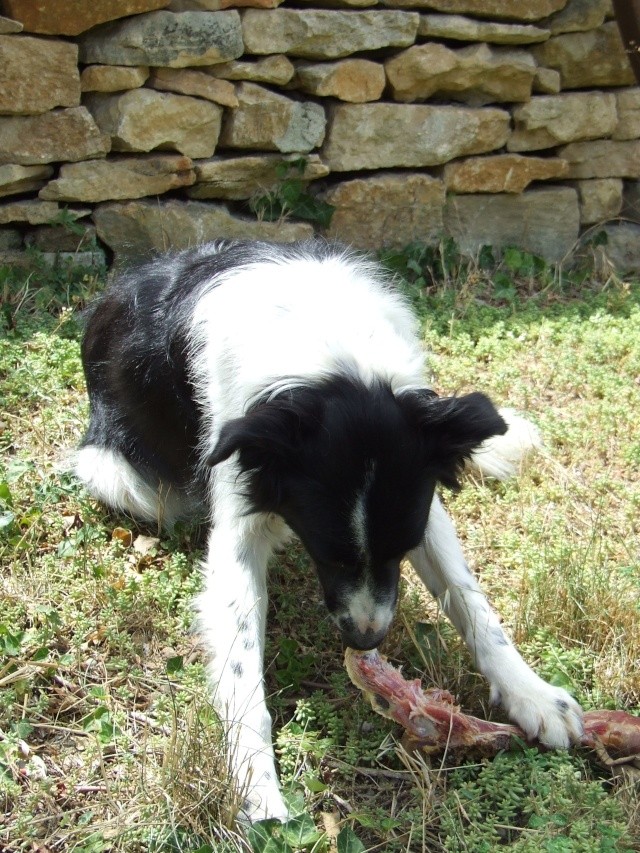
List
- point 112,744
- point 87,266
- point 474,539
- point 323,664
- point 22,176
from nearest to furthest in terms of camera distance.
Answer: point 112,744, point 323,664, point 474,539, point 22,176, point 87,266

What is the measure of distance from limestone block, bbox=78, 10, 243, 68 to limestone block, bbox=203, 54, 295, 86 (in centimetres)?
14

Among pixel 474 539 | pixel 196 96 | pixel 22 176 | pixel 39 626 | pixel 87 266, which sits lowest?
pixel 39 626

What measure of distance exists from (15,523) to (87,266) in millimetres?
2310

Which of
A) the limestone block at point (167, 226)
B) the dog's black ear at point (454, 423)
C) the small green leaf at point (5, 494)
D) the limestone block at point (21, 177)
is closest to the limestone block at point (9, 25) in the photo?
the limestone block at point (21, 177)

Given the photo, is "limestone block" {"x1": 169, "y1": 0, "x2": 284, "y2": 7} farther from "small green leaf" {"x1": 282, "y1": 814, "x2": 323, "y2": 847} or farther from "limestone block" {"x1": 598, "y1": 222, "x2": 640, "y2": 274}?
"small green leaf" {"x1": 282, "y1": 814, "x2": 323, "y2": 847}

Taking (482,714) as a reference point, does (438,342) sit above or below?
above

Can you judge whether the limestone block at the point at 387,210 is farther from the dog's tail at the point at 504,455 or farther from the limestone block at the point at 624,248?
the dog's tail at the point at 504,455

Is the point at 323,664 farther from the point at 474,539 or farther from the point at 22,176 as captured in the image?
the point at 22,176

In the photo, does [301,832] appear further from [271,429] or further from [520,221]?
[520,221]

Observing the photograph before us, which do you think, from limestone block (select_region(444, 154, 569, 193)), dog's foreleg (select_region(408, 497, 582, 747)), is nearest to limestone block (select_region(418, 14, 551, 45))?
limestone block (select_region(444, 154, 569, 193))

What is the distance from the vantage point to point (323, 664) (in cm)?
333

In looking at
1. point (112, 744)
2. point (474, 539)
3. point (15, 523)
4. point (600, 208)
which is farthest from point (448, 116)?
point (112, 744)

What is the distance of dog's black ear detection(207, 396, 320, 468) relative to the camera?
105 inches

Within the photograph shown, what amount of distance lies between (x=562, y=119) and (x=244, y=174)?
2246mm
